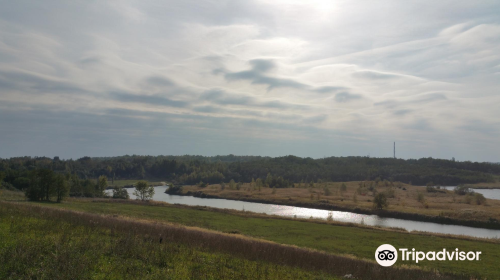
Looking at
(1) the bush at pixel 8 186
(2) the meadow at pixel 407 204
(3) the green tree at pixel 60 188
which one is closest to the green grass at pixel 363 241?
(3) the green tree at pixel 60 188

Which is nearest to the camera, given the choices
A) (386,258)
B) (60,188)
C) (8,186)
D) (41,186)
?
(386,258)

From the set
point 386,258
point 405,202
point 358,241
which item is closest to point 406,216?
point 405,202

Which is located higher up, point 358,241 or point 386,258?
point 386,258

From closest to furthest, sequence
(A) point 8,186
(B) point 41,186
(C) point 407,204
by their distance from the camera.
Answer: (B) point 41,186 → (A) point 8,186 → (C) point 407,204

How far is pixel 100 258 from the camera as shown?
11031mm

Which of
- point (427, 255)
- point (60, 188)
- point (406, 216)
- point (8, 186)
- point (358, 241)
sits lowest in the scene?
point (406, 216)

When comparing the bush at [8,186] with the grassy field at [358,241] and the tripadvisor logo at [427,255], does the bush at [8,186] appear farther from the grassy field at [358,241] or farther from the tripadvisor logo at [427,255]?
the tripadvisor logo at [427,255]

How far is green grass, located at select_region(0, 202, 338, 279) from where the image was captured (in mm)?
9312

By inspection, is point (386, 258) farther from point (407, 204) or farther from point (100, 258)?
point (407, 204)

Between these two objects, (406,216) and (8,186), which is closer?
(406,216)

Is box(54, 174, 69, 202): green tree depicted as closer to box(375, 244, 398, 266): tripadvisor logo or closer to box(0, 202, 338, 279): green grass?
box(0, 202, 338, 279): green grass

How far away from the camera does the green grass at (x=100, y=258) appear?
931cm

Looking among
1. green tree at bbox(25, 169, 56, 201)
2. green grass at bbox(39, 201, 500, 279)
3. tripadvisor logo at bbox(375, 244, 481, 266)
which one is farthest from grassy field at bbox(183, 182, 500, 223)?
green tree at bbox(25, 169, 56, 201)

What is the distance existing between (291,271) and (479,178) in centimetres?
21096
